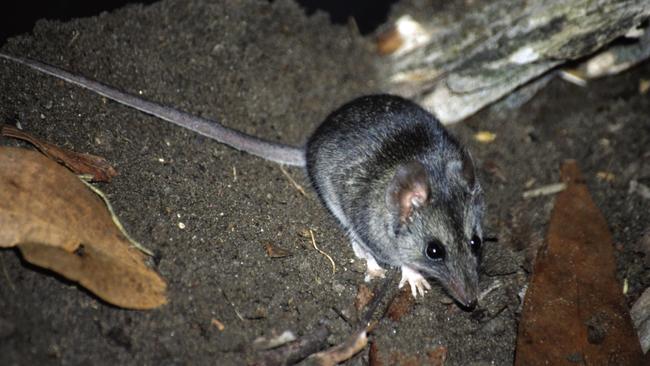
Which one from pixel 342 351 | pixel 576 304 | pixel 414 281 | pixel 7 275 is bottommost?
pixel 576 304

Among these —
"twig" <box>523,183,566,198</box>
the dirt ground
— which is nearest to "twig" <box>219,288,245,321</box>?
the dirt ground

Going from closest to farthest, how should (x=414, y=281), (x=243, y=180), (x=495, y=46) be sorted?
(x=414, y=281) < (x=243, y=180) < (x=495, y=46)

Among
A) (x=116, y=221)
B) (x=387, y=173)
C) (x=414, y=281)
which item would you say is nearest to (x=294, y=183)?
(x=387, y=173)

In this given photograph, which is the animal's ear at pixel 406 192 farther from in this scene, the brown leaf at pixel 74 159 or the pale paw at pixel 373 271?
the brown leaf at pixel 74 159

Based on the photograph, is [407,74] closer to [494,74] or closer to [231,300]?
[494,74]

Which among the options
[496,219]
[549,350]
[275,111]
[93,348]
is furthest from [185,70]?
[549,350]

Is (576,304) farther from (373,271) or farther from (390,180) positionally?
(390,180)
